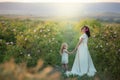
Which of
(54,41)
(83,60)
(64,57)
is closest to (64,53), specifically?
(64,57)

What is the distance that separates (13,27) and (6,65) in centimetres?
539

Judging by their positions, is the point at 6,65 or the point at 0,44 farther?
the point at 0,44

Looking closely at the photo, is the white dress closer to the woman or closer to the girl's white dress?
the woman

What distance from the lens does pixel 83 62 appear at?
7.70 meters

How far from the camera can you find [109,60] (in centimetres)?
743

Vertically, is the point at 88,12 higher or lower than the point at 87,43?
higher

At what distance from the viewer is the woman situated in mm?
7371

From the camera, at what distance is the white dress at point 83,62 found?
742 centimetres

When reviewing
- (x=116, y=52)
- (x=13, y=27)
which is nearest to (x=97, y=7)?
(x=116, y=52)

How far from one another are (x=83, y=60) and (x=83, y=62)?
53 millimetres

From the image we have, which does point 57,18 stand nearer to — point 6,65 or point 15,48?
point 15,48

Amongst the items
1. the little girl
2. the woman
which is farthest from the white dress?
the little girl

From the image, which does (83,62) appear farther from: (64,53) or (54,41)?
(54,41)

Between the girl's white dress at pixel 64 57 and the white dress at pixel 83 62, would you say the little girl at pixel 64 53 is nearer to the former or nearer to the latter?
the girl's white dress at pixel 64 57
